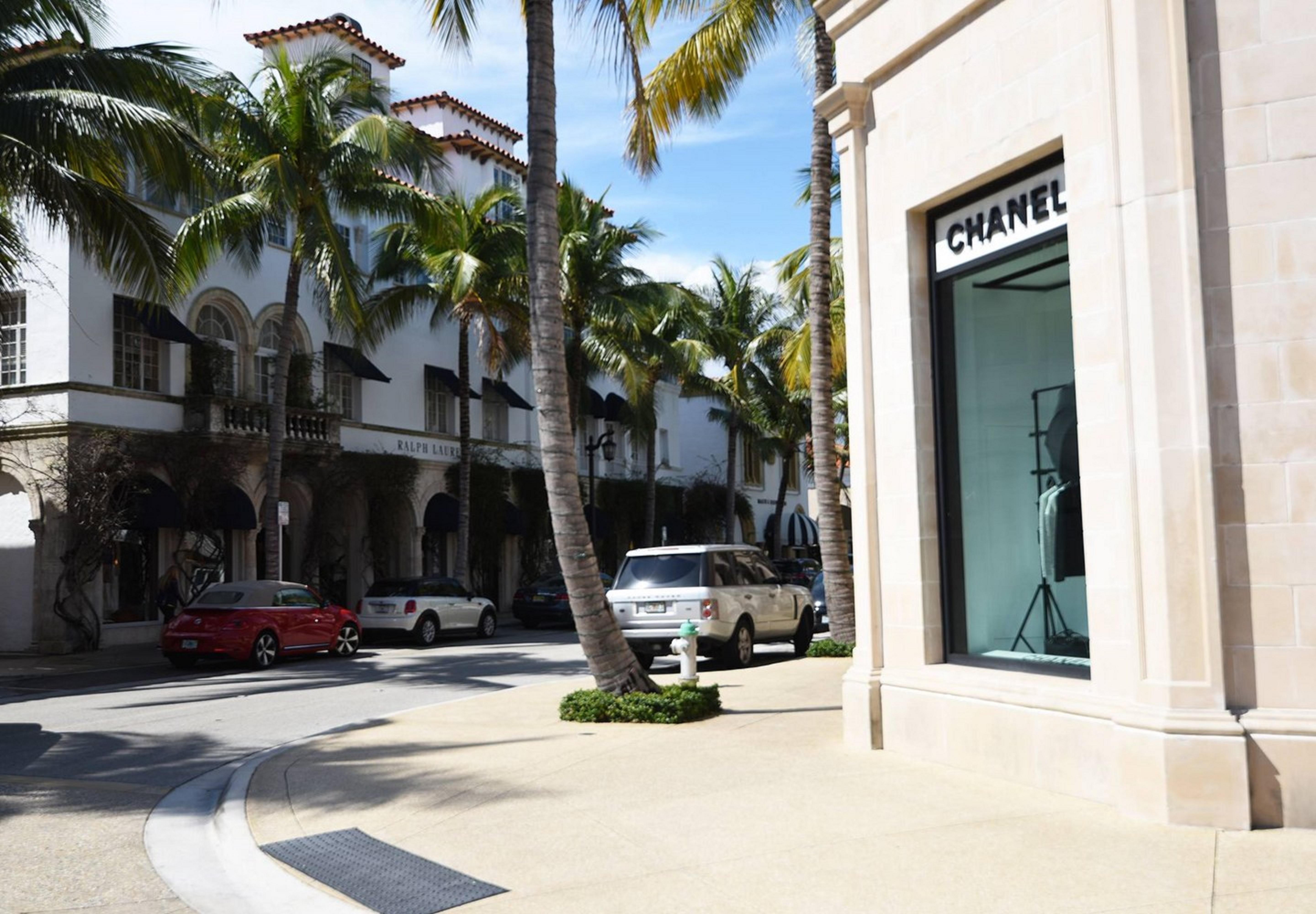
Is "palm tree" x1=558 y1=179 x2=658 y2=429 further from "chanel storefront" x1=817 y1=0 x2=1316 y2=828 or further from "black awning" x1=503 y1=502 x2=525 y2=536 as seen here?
"chanel storefront" x1=817 y1=0 x2=1316 y2=828

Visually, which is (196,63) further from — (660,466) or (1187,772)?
(660,466)

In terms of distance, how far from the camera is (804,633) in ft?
64.4

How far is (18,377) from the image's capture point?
24969mm

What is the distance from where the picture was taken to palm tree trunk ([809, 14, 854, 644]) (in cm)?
1653

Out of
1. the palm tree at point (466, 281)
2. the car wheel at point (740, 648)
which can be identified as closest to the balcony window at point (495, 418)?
the palm tree at point (466, 281)

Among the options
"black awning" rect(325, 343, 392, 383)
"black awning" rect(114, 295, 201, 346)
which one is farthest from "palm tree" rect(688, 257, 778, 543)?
"black awning" rect(114, 295, 201, 346)

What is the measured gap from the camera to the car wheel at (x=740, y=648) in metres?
17.5

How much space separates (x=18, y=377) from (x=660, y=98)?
16.4 metres

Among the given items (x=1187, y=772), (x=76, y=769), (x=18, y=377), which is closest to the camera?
(x=1187, y=772)

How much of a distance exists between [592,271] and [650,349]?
3715 mm

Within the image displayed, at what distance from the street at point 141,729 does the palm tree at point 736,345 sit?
19046mm

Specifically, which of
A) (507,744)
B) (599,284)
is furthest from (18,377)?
(507,744)

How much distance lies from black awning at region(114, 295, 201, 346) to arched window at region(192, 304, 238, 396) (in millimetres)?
1415

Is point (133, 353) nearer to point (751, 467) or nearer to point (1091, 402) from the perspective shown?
point (1091, 402)
